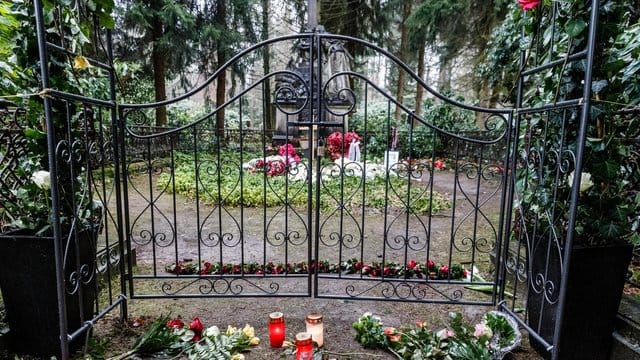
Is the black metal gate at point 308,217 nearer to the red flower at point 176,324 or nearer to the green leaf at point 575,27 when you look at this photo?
the green leaf at point 575,27

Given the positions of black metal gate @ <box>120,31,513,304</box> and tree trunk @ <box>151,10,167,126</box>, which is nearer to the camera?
black metal gate @ <box>120,31,513,304</box>

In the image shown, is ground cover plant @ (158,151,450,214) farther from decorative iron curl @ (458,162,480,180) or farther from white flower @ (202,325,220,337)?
white flower @ (202,325,220,337)

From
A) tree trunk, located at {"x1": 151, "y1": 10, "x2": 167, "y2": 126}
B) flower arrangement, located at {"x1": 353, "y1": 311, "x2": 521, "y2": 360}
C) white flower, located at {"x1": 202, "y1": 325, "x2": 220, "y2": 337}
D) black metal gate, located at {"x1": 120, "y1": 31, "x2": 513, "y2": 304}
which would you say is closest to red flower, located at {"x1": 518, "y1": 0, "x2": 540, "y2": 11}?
black metal gate, located at {"x1": 120, "y1": 31, "x2": 513, "y2": 304}

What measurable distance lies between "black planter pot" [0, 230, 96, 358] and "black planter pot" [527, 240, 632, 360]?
2298mm

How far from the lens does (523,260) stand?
96.2 inches

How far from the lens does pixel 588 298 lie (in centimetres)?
164

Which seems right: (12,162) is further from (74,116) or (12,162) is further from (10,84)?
(74,116)

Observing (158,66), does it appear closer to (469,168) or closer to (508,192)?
(469,168)

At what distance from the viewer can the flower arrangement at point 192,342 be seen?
180 cm

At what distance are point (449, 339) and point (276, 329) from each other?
95 cm

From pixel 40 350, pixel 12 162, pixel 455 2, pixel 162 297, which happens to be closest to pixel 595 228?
pixel 162 297

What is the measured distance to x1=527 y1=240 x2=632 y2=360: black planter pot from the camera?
161cm

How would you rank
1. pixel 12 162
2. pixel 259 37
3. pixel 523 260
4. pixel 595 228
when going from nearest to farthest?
1. pixel 595 228
2. pixel 12 162
3. pixel 523 260
4. pixel 259 37

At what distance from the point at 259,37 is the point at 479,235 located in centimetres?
1034
